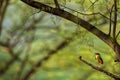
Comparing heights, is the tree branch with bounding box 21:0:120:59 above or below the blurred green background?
above

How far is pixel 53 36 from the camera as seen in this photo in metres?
19.7

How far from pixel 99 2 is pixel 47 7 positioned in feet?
4.06

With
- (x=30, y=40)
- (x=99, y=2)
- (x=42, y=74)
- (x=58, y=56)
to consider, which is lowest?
(x=42, y=74)

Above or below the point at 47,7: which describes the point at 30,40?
below

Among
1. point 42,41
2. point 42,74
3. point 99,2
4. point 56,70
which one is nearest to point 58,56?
point 42,41

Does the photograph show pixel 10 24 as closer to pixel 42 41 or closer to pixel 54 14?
pixel 42 41

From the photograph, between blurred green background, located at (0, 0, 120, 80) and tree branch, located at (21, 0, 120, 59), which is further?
blurred green background, located at (0, 0, 120, 80)

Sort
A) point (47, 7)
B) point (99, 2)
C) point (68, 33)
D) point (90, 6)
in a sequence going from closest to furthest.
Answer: point (47, 7) → point (90, 6) → point (99, 2) → point (68, 33)

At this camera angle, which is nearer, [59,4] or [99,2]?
[59,4]

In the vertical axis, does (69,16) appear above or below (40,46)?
above

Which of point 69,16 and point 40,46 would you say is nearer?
point 69,16

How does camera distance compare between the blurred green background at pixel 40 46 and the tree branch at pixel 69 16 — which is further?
the blurred green background at pixel 40 46

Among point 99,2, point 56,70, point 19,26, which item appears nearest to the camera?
point 99,2

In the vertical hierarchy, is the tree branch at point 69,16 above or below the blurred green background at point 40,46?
above
